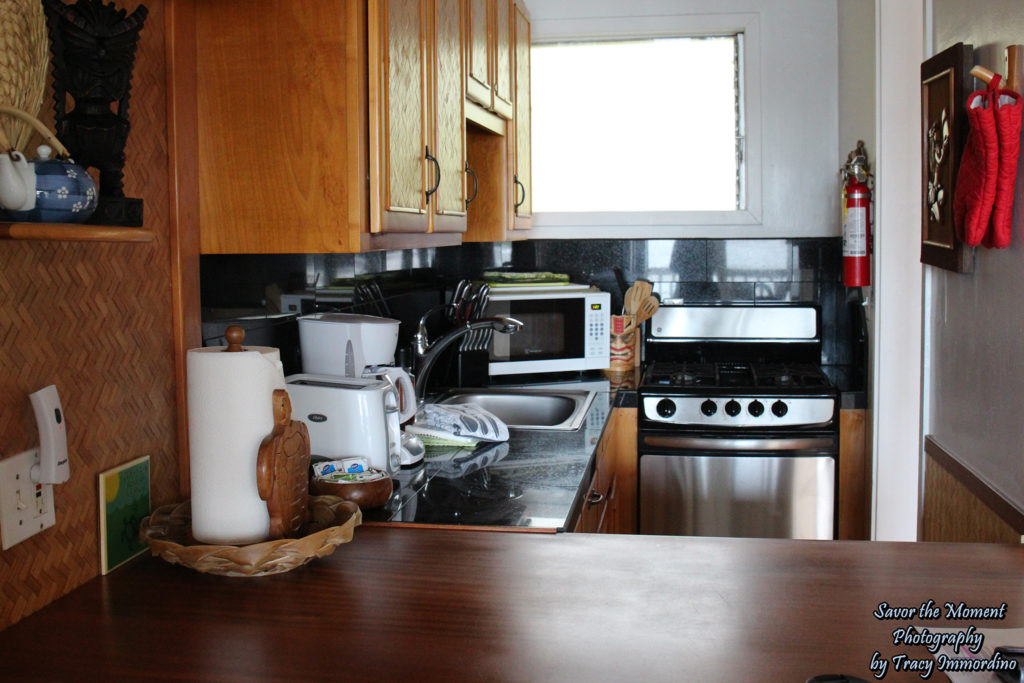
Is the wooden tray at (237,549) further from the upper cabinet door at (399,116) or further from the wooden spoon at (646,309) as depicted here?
the wooden spoon at (646,309)

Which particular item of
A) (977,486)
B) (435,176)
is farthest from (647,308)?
(977,486)

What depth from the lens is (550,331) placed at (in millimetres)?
3586

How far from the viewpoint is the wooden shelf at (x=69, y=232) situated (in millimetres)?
1054

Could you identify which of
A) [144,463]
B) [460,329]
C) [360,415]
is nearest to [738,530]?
[460,329]

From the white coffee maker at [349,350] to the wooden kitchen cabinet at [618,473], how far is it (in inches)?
24.3

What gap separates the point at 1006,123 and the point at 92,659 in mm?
1688

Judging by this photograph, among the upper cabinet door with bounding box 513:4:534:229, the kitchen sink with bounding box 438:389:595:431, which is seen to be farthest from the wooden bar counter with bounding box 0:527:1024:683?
the upper cabinet door with bounding box 513:4:534:229

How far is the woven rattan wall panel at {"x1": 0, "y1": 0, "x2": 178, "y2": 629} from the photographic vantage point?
1.29m

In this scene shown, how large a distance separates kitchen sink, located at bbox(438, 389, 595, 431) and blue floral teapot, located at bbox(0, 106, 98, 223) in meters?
2.12

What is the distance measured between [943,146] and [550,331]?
1605 mm

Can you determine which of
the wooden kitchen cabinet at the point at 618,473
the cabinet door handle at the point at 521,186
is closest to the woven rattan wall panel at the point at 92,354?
the wooden kitchen cabinet at the point at 618,473

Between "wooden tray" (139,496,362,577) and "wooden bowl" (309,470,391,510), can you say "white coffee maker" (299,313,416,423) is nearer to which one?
"wooden bowl" (309,470,391,510)

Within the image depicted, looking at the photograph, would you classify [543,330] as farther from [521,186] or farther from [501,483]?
[501,483]

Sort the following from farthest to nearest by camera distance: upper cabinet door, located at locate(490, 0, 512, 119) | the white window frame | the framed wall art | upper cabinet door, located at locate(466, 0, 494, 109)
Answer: the white window frame → upper cabinet door, located at locate(490, 0, 512, 119) → upper cabinet door, located at locate(466, 0, 494, 109) → the framed wall art
